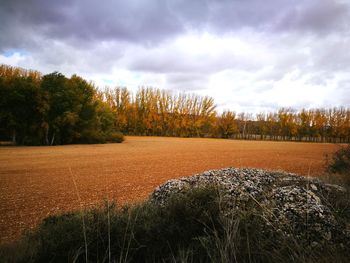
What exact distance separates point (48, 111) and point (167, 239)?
38.8 m

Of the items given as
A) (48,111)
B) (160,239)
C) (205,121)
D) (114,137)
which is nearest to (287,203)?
(160,239)

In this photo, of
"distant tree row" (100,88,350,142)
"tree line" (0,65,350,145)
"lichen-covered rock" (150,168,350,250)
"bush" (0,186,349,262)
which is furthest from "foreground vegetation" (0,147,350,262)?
"distant tree row" (100,88,350,142)

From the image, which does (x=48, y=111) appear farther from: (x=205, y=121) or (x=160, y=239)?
(x=205, y=121)

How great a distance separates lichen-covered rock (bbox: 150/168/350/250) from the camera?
134 inches

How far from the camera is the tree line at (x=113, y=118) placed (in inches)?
1399

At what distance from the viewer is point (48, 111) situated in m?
36.8

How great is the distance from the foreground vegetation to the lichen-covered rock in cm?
18

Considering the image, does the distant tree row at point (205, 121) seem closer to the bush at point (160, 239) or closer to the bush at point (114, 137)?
the bush at point (114, 137)

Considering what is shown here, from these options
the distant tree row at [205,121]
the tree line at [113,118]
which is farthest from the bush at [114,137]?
the distant tree row at [205,121]

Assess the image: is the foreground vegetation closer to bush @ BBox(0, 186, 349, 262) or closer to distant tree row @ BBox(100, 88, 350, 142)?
bush @ BBox(0, 186, 349, 262)

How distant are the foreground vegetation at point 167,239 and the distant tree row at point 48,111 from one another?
36278 millimetres

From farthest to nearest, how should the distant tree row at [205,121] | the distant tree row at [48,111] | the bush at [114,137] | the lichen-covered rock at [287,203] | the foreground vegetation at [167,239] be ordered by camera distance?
the distant tree row at [205,121]
the bush at [114,137]
the distant tree row at [48,111]
the lichen-covered rock at [287,203]
the foreground vegetation at [167,239]

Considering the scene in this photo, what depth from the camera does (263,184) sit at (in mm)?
5656

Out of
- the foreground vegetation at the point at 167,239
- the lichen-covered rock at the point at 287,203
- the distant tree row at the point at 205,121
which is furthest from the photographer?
the distant tree row at the point at 205,121
